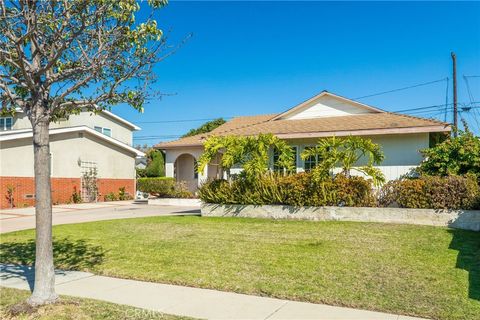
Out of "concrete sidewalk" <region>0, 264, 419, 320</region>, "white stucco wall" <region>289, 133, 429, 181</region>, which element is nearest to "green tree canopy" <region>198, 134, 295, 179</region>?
"white stucco wall" <region>289, 133, 429, 181</region>

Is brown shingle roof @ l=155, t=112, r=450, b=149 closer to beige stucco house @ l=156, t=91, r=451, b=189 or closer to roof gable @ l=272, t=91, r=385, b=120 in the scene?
beige stucco house @ l=156, t=91, r=451, b=189

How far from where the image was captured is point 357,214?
12305 millimetres

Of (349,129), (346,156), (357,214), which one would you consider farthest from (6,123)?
(357,214)

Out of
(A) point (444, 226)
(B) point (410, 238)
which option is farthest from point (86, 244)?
(A) point (444, 226)

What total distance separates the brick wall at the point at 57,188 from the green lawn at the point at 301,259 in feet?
36.3

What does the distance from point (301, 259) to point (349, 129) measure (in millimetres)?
8689

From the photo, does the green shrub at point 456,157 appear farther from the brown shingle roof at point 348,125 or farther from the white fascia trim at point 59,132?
the white fascia trim at point 59,132

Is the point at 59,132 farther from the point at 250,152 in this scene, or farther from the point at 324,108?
the point at 324,108

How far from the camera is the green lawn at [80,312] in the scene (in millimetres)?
5004

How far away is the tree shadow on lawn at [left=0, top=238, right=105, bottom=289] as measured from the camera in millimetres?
7625

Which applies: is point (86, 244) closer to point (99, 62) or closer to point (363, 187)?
point (99, 62)

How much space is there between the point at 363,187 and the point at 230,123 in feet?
47.4

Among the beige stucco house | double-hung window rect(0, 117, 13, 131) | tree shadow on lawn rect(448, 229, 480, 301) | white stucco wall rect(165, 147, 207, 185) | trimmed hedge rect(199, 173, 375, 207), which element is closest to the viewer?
tree shadow on lawn rect(448, 229, 480, 301)

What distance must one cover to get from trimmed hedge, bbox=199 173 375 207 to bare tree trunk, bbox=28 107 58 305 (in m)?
8.75
